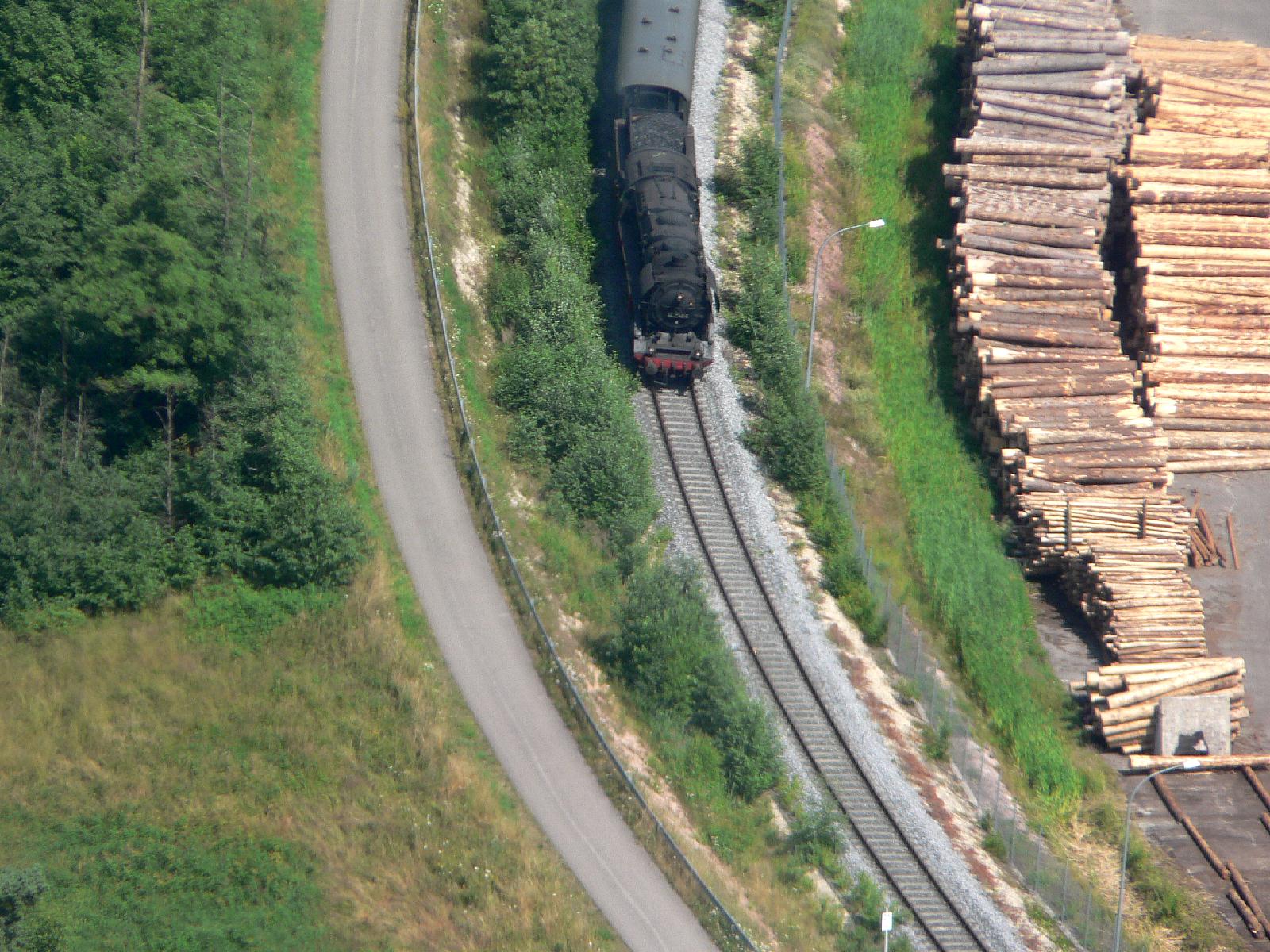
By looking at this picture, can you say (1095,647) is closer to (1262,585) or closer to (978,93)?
(1262,585)

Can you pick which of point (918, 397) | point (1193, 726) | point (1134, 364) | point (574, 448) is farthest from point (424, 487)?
point (1134, 364)

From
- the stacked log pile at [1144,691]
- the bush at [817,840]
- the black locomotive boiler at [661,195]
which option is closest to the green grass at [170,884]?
the bush at [817,840]

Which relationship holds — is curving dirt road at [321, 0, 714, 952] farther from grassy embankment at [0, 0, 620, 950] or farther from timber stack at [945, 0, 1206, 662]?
timber stack at [945, 0, 1206, 662]

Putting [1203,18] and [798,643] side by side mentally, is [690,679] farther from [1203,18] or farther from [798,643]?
[1203,18]

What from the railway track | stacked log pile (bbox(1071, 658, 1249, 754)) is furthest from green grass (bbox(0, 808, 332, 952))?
stacked log pile (bbox(1071, 658, 1249, 754))

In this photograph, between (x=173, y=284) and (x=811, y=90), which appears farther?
(x=811, y=90)

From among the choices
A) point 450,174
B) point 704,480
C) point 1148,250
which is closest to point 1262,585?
point 1148,250
